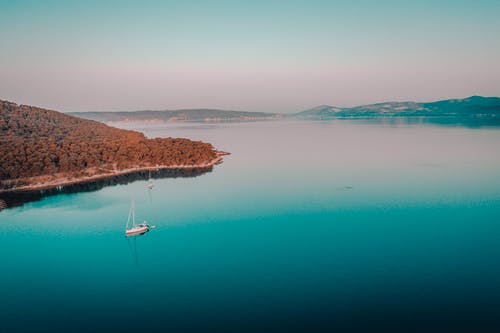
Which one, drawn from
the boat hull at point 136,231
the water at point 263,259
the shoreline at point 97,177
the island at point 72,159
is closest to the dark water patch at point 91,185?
the island at point 72,159

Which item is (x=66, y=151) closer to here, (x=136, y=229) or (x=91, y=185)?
(x=91, y=185)

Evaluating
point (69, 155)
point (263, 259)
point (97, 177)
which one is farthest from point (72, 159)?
point (263, 259)

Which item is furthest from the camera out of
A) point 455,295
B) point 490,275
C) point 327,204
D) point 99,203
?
point 99,203

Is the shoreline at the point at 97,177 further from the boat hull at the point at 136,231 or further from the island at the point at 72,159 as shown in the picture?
the boat hull at the point at 136,231

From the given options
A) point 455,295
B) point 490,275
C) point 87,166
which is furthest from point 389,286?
point 87,166

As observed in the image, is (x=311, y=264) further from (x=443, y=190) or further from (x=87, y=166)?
(x=87, y=166)

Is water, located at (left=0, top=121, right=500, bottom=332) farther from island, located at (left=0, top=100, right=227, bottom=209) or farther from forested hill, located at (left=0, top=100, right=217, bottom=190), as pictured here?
forested hill, located at (left=0, top=100, right=217, bottom=190)
